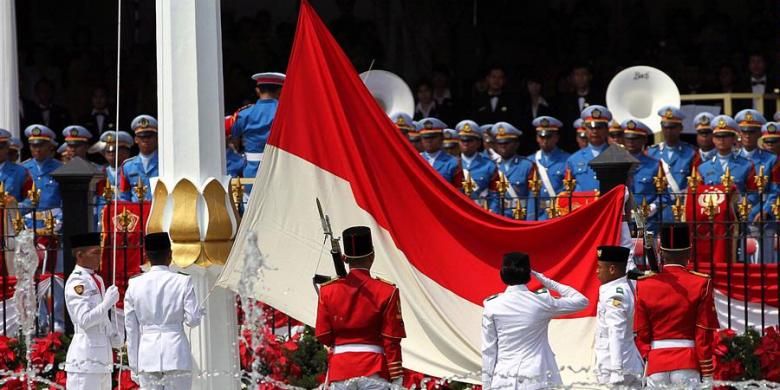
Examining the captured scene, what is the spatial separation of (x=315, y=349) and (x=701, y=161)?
5057mm

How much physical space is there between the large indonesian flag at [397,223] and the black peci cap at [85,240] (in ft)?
4.09

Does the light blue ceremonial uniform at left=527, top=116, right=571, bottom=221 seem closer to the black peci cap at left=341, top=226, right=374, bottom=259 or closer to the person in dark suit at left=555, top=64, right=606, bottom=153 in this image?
the person in dark suit at left=555, top=64, right=606, bottom=153

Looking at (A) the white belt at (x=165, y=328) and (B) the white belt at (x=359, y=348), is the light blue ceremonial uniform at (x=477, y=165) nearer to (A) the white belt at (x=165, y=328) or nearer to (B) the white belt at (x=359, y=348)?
(A) the white belt at (x=165, y=328)

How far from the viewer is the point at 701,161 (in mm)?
17156

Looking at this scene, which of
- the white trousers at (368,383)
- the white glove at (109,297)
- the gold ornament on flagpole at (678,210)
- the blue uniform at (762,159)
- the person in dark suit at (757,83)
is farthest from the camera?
the person in dark suit at (757,83)

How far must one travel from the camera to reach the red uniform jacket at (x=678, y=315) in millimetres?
11898

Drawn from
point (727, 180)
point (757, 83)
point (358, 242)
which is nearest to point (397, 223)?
point (358, 242)

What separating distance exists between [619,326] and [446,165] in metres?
5.02

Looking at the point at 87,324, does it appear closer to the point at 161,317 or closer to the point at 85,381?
the point at 85,381

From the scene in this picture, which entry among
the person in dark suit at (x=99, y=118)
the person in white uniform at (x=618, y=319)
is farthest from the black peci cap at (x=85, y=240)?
the person in dark suit at (x=99, y=118)

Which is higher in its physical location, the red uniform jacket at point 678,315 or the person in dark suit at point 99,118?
the person in dark suit at point 99,118

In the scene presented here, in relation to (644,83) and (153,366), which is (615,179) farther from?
(644,83)

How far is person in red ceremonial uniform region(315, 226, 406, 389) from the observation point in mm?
11258

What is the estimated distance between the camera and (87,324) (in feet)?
41.8
